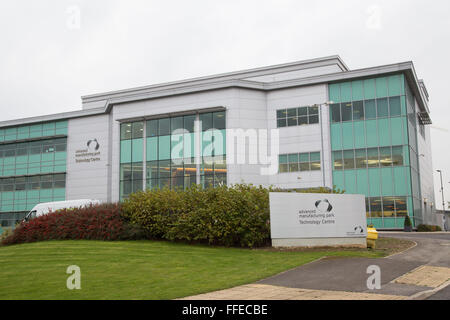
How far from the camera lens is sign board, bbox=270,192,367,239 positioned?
17969 mm

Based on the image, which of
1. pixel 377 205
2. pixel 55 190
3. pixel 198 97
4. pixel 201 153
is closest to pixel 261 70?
pixel 198 97

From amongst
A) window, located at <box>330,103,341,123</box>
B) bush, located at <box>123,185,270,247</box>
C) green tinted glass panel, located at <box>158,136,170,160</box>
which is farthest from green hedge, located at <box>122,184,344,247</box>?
green tinted glass panel, located at <box>158,136,170,160</box>

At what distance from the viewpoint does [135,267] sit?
13719mm

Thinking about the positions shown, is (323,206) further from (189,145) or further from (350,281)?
(189,145)

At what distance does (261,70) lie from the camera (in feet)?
161

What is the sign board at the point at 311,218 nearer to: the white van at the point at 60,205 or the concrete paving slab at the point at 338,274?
the concrete paving slab at the point at 338,274

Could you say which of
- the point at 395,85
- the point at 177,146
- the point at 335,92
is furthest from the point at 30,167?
the point at 395,85

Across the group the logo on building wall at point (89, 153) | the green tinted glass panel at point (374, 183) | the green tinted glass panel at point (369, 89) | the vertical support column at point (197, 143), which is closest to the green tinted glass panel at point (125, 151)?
the logo on building wall at point (89, 153)

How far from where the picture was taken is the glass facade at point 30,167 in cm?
5122

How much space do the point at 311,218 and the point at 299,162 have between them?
75.8 feet

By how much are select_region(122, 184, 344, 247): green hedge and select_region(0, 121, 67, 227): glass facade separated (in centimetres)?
3297

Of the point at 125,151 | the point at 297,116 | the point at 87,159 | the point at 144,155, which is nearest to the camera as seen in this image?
the point at 297,116
